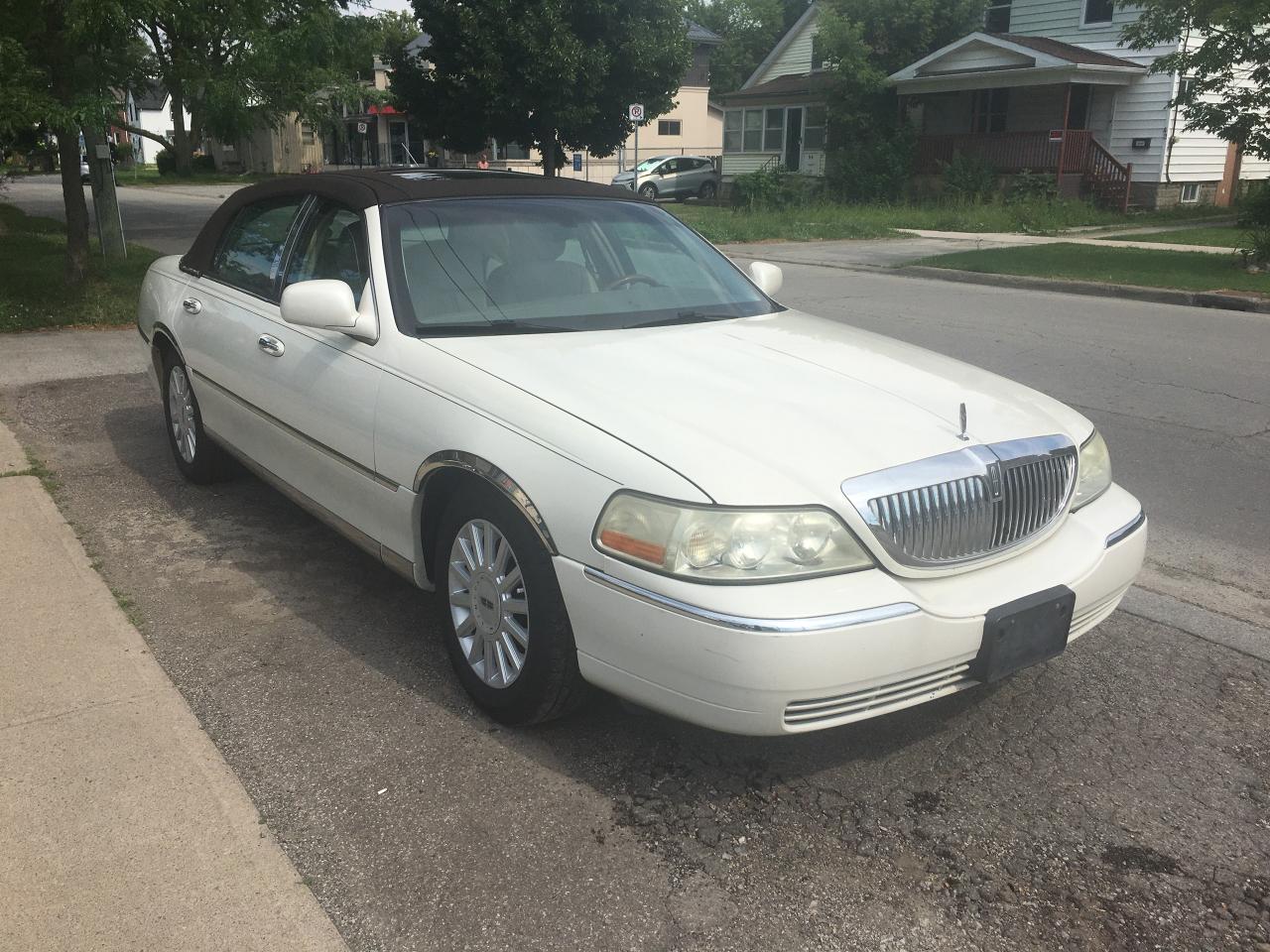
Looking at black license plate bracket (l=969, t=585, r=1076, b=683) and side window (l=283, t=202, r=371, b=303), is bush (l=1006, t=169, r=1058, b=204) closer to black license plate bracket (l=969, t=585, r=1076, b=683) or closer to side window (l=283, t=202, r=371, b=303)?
side window (l=283, t=202, r=371, b=303)

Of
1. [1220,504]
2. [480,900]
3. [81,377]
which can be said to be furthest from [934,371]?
[81,377]

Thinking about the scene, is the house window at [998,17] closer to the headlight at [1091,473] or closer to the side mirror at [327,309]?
the headlight at [1091,473]

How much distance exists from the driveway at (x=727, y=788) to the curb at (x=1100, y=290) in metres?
8.88

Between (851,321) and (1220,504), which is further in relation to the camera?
(851,321)

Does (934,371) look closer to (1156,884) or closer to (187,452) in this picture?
(1156,884)

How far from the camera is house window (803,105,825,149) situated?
3597 cm

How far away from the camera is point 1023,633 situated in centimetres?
306

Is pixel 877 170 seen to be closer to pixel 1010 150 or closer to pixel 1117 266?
pixel 1010 150

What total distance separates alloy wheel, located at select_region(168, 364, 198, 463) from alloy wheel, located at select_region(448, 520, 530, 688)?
260cm

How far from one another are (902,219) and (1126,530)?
916 inches

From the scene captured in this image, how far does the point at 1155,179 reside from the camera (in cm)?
2803

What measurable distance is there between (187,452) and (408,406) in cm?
265

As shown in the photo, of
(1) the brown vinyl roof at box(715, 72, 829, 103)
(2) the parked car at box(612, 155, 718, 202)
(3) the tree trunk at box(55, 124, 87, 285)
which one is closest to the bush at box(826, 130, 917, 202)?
(1) the brown vinyl roof at box(715, 72, 829, 103)

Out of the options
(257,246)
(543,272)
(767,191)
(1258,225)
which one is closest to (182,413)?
(257,246)
